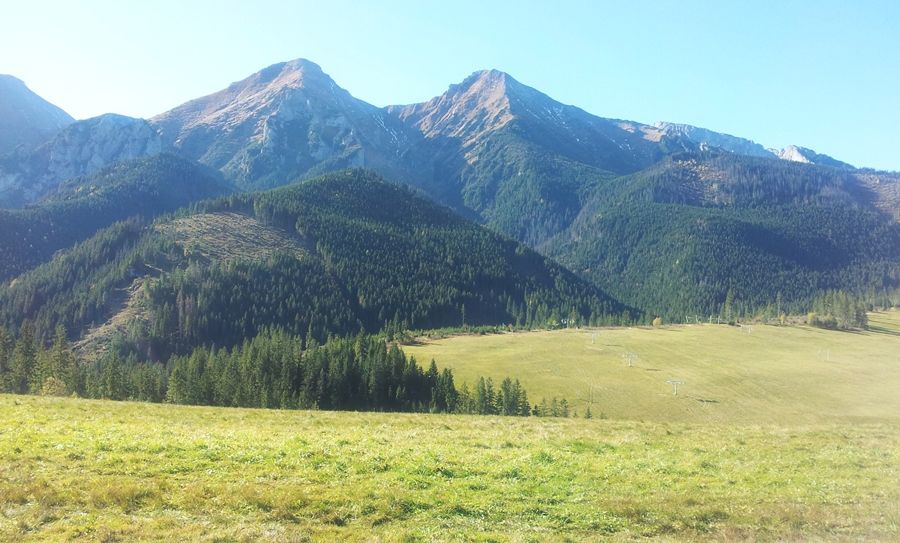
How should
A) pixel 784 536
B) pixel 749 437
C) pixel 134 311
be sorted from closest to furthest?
pixel 784 536 → pixel 749 437 → pixel 134 311

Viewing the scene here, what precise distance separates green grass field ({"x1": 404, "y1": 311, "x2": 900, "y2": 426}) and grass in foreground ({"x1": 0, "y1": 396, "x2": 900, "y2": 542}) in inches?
2213

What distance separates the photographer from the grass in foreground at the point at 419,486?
520 inches

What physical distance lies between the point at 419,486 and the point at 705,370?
104856 mm

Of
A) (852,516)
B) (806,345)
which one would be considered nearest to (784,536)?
(852,516)

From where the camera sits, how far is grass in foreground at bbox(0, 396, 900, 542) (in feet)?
43.3

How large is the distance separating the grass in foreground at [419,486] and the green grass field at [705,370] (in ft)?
184

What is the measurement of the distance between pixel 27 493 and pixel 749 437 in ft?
121

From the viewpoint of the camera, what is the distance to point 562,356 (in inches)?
4692

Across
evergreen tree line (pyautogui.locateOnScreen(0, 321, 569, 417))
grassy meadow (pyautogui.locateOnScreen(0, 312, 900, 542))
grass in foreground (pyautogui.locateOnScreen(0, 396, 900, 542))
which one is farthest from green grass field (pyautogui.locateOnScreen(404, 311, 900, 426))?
grass in foreground (pyautogui.locateOnScreen(0, 396, 900, 542))

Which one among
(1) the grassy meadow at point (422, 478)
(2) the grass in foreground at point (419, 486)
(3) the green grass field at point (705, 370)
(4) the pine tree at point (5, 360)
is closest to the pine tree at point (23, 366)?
(4) the pine tree at point (5, 360)

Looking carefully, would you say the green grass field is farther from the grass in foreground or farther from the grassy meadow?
the grass in foreground

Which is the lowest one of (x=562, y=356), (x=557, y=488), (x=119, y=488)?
(x=562, y=356)

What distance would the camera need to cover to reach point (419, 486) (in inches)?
670

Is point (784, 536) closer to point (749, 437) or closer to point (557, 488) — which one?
point (557, 488)
